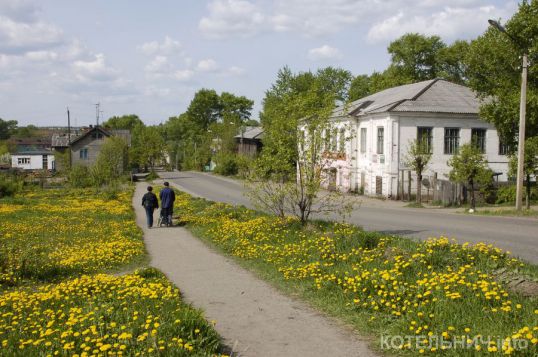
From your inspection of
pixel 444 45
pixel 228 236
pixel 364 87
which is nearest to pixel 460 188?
pixel 228 236

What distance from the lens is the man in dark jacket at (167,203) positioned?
20.0m

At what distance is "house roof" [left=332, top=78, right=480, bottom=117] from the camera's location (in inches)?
1319

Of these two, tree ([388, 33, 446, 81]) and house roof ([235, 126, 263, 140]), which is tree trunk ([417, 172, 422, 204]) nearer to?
tree ([388, 33, 446, 81])

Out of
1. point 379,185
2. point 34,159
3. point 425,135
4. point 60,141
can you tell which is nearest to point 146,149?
point 60,141

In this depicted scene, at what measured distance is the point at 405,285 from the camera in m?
8.12

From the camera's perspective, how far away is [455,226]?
1891 cm

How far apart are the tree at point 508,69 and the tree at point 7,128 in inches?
6828

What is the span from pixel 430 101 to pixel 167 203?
68.6 feet

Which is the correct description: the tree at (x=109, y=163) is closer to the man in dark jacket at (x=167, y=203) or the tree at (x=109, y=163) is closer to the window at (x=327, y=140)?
the man in dark jacket at (x=167, y=203)

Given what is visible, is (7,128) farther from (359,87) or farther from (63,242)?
(63,242)

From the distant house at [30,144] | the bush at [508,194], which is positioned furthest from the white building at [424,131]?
the distant house at [30,144]

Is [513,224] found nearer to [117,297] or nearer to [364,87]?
[117,297]

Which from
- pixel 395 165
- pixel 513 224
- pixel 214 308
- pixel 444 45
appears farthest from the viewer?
Result: pixel 444 45

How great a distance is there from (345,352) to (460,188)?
2496 cm
